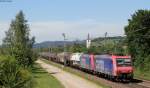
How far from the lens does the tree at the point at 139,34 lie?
82444 millimetres

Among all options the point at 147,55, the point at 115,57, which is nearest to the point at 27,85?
the point at 115,57

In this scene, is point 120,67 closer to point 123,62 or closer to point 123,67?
point 123,67

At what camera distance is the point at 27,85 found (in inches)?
1011

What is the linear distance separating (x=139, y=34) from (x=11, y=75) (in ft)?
206

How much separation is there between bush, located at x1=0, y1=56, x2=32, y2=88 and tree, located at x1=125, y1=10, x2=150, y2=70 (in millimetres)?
55062

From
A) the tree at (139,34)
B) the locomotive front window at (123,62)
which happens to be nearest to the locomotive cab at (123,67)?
the locomotive front window at (123,62)

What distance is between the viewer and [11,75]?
25609mm

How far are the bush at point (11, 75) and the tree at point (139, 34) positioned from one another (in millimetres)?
55062

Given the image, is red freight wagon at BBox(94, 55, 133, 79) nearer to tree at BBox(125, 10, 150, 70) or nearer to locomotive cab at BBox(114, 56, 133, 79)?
locomotive cab at BBox(114, 56, 133, 79)

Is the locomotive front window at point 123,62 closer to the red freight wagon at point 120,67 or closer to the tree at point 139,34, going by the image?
the red freight wagon at point 120,67

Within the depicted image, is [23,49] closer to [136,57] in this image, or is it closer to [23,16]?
[136,57]

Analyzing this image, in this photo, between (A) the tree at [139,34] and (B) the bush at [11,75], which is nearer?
(B) the bush at [11,75]

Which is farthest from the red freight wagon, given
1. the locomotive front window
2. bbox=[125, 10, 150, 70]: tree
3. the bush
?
the bush

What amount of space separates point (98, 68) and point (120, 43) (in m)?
32.9
